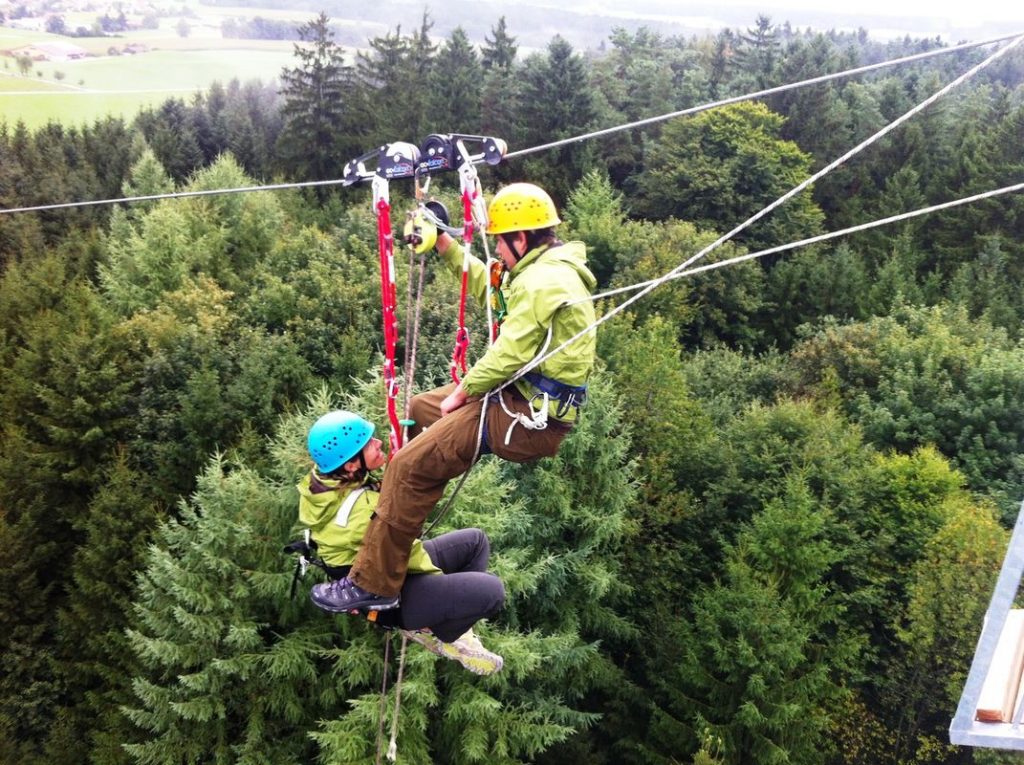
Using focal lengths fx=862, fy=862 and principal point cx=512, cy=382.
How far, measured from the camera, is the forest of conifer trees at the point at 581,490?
47.7 ft

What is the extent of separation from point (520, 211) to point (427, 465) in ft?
5.26

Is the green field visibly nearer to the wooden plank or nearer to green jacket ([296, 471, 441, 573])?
green jacket ([296, 471, 441, 573])

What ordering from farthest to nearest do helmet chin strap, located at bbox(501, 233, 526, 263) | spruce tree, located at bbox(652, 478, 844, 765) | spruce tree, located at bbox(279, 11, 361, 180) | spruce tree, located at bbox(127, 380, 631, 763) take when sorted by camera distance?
spruce tree, located at bbox(279, 11, 361, 180), spruce tree, located at bbox(652, 478, 844, 765), spruce tree, located at bbox(127, 380, 631, 763), helmet chin strap, located at bbox(501, 233, 526, 263)

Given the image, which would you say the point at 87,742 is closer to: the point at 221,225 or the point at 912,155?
the point at 221,225

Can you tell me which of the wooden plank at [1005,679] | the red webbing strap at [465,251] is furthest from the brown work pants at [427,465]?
the wooden plank at [1005,679]

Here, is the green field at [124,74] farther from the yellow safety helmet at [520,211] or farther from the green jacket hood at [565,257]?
the green jacket hood at [565,257]

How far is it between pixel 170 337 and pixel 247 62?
191 feet

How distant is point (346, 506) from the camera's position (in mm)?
5332

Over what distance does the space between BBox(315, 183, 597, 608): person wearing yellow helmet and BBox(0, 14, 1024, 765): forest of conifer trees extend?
8730 mm

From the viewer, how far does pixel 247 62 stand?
74.4 meters

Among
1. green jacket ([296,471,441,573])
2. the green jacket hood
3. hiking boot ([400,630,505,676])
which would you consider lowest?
hiking boot ([400,630,505,676])

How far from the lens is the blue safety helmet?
16.8 ft

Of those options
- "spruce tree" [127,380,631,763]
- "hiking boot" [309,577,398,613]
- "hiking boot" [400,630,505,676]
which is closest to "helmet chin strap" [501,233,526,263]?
"hiking boot" [309,577,398,613]

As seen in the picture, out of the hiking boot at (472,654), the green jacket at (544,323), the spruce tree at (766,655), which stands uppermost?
the green jacket at (544,323)
